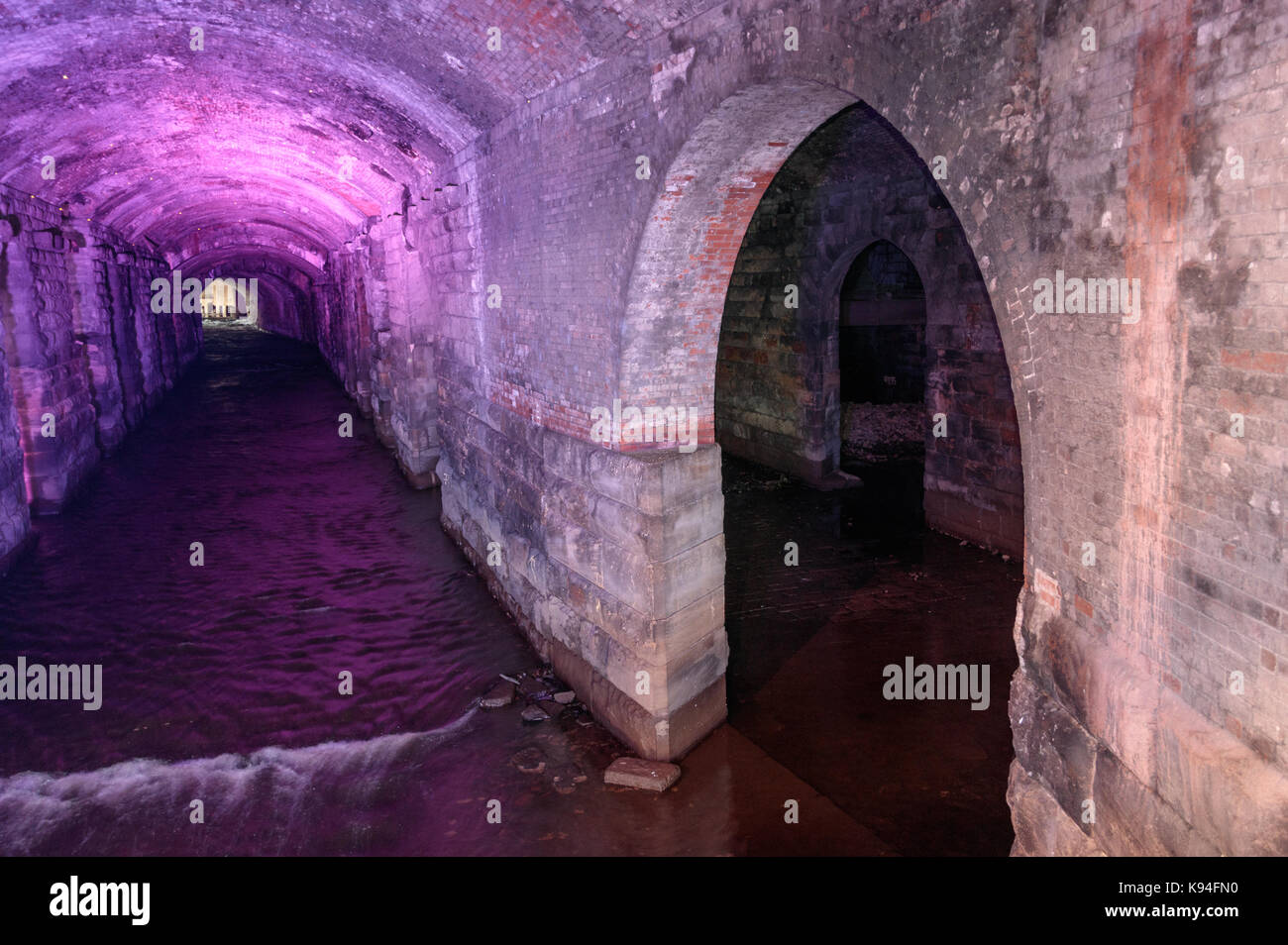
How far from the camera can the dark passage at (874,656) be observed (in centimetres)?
512

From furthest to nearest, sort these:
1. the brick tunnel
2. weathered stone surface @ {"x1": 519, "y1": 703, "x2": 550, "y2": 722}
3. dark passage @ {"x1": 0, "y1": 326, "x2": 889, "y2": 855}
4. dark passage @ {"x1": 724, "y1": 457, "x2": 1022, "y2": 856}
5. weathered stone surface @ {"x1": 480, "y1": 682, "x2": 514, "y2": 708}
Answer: weathered stone surface @ {"x1": 480, "y1": 682, "x2": 514, "y2": 708} < weathered stone surface @ {"x1": 519, "y1": 703, "x2": 550, "y2": 722} < dark passage @ {"x1": 724, "y1": 457, "x2": 1022, "y2": 856} < dark passage @ {"x1": 0, "y1": 326, "x2": 889, "y2": 855} < the brick tunnel

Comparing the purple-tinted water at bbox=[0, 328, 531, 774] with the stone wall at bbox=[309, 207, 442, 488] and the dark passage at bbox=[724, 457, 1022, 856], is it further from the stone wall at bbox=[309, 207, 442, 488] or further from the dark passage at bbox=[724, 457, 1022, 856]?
the dark passage at bbox=[724, 457, 1022, 856]

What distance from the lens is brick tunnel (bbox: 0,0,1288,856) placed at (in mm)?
2695

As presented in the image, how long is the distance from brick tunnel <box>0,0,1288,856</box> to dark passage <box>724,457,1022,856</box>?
4 centimetres

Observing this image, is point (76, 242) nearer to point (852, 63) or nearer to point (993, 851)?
point (852, 63)

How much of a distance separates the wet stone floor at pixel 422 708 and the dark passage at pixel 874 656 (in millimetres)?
24

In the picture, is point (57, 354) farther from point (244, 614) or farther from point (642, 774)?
point (642, 774)

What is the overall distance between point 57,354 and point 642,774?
1072cm

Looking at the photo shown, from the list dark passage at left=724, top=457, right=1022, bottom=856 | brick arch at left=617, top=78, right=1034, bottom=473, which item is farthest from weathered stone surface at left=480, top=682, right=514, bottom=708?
brick arch at left=617, top=78, right=1034, bottom=473

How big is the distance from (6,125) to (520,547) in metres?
6.34

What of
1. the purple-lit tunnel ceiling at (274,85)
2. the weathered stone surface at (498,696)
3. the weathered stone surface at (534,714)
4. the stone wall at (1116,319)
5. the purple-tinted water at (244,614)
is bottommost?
the weathered stone surface at (534,714)

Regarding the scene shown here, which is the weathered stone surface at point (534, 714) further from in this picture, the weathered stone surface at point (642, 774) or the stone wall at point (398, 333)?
the stone wall at point (398, 333)

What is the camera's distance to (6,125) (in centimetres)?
823

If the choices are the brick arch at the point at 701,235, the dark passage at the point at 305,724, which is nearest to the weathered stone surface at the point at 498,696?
the dark passage at the point at 305,724
